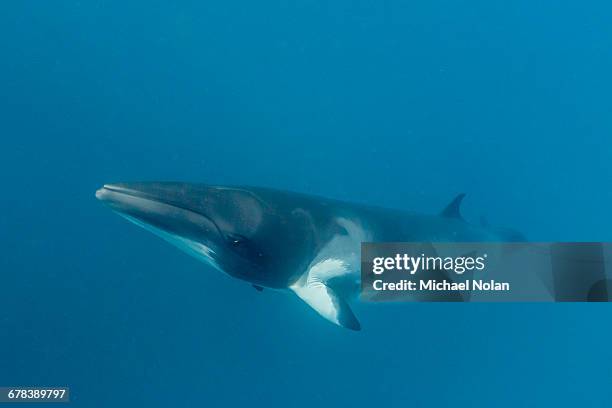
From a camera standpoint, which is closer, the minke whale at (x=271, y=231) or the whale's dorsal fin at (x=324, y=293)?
the minke whale at (x=271, y=231)

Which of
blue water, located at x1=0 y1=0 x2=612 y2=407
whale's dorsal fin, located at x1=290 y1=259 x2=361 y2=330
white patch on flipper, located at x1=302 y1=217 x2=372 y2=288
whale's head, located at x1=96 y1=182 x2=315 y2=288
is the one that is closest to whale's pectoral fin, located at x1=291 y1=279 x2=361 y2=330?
whale's dorsal fin, located at x1=290 y1=259 x2=361 y2=330

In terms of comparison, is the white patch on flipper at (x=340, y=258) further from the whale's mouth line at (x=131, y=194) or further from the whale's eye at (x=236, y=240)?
the whale's mouth line at (x=131, y=194)

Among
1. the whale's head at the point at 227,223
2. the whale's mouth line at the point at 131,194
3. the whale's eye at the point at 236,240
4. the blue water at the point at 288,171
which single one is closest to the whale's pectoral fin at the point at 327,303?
the whale's head at the point at 227,223

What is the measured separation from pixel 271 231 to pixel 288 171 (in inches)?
507

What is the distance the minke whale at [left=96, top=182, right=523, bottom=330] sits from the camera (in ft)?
19.1

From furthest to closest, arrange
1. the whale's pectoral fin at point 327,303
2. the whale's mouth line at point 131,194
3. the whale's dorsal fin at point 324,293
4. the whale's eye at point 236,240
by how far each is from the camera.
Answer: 1. the whale's dorsal fin at point 324,293
2. the whale's pectoral fin at point 327,303
3. the whale's eye at point 236,240
4. the whale's mouth line at point 131,194

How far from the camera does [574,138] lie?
20031mm

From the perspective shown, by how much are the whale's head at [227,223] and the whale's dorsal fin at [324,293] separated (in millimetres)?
189

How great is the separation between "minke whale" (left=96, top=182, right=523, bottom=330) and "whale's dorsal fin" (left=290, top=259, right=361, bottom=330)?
12mm

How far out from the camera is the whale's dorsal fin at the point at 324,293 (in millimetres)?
6453

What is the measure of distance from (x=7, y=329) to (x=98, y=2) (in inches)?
745

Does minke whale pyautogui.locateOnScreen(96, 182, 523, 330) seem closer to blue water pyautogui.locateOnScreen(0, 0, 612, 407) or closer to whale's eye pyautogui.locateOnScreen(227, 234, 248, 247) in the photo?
whale's eye pyautogui.locateOnScreen(227, 234, 248, 247)

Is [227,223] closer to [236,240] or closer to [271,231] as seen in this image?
[236,240]

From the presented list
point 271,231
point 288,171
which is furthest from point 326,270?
point 288,171
